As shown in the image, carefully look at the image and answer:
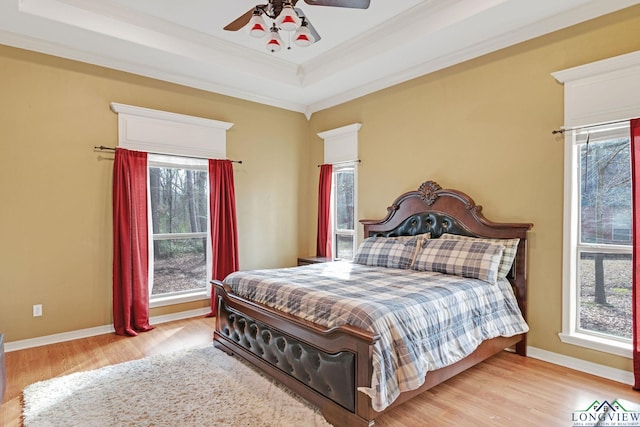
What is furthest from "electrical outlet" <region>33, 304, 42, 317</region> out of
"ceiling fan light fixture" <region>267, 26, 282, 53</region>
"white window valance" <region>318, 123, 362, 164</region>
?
"white window valance" <region>318, 123, 362, 164</region>

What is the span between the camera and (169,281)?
176 inches

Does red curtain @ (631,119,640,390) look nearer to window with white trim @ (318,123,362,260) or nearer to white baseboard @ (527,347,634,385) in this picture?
white baseboard @ (527,347,634,385)

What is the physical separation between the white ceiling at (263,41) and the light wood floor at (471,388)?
2900 millimetres

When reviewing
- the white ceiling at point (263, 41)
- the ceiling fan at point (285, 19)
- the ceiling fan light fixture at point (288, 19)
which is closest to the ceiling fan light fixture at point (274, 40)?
the ceiling fan at point (285, 19)

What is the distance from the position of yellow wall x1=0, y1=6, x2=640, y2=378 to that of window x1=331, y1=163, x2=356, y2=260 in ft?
2.30

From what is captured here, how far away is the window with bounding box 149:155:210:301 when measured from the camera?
435 cm

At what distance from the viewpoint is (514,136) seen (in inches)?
132

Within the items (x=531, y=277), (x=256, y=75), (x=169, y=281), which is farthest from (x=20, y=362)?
(x=531, y=277)

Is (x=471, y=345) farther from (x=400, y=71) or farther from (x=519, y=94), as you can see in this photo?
(x=400, y=71)

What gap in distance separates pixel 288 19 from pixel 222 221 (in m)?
2.87

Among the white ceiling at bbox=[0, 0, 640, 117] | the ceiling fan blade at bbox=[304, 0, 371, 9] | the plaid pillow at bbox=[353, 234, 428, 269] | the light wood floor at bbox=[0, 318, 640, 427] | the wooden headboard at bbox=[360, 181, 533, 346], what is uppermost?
the white ceiling at bbox=[0, 0, 640, 117]

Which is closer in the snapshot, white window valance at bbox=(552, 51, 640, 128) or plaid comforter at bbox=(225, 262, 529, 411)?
plaid comforter at bbox=(225, 262, 529, 411)

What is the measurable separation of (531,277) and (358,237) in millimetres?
2201

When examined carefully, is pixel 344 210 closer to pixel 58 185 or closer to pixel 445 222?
pixel 445 222
